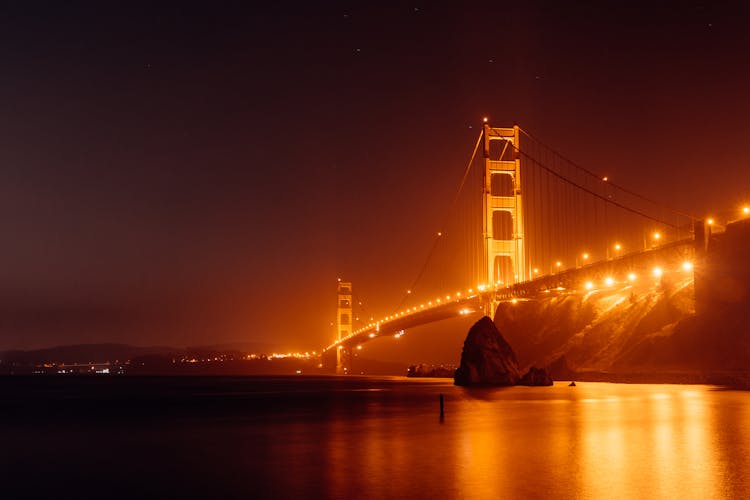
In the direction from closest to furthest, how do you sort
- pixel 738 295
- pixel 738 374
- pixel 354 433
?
pixel 354 433 < pixel 738 374 < pixel 738 295

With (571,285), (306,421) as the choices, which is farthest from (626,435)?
(571,285)

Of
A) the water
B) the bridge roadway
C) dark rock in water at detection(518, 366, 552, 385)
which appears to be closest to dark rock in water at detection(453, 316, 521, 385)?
dark rock in water at detection(518, 366, 552, 385)

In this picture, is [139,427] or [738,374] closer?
[139,427]

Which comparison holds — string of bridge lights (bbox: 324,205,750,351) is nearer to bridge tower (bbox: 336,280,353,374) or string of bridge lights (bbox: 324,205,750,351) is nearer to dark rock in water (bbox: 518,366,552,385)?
dark rock in water (bbox: 518,366,552,385)

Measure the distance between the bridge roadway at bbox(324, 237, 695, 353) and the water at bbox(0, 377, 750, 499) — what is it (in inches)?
1088

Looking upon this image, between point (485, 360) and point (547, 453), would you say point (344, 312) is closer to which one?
point (485, 360)

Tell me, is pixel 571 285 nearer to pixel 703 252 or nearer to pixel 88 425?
pixel 703 252

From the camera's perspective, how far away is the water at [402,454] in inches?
476

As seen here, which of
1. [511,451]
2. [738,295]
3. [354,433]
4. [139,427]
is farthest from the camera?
[738,295]

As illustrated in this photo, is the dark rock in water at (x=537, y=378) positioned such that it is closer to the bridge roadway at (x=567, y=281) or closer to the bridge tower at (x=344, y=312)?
the bridge roadway at (x=567, y=281)

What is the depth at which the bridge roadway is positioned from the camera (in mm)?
55125

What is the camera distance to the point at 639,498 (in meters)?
10.7

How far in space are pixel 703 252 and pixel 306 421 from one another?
3382 cm

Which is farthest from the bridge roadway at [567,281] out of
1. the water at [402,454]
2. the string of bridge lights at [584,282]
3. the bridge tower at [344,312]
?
the bridge tower at [344,312]
